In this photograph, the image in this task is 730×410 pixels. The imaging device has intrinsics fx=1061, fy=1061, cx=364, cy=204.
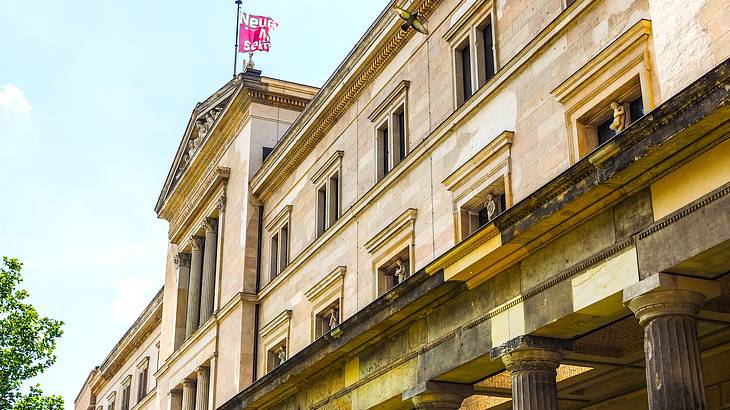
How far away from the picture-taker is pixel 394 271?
2588cm

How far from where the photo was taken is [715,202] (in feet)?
47.6

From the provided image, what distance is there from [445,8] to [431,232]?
17.3 ft

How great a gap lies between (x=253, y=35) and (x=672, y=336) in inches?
1200

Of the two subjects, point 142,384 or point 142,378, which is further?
point 142,378

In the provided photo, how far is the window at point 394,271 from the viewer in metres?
25.0

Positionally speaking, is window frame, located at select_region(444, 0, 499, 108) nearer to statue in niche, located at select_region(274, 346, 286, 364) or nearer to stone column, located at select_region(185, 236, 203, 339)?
statue in niche, located at select_region(274, 346, 286, 364)

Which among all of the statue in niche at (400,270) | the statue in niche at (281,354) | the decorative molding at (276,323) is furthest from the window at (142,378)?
the statue in niche at (400,270)

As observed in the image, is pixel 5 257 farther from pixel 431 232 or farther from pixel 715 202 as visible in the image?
pixel 715 202

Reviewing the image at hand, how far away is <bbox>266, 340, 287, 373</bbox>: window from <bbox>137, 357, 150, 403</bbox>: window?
23.5 metres

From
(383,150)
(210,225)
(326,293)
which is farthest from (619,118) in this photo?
(210,225)

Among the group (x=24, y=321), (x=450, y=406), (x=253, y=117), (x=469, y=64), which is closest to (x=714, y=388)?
(x=450, y=406)

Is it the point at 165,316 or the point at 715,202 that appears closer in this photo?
the point at 715,202

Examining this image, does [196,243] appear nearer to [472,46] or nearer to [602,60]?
[472,46]

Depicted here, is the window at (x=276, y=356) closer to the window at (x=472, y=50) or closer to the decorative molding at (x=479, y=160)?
the decorative molding at (x=479, y=160)
